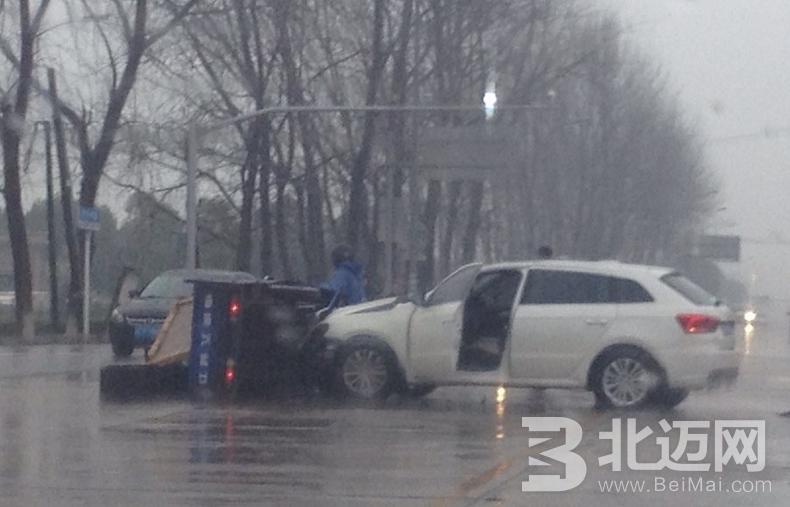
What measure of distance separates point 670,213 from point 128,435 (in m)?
32.0

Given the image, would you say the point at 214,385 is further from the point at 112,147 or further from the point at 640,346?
the point at 112,147

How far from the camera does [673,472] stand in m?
11.7

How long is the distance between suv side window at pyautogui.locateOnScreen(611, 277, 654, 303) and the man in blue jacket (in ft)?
12.0

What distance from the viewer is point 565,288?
57.1 ft

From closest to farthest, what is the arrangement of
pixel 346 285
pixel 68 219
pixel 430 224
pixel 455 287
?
pixel 455 287, pixel 346 285, pixel 430 224, pixel 68 219

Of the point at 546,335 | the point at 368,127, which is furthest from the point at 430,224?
the point at 546,335

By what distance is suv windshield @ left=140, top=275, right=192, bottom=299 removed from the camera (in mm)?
29562

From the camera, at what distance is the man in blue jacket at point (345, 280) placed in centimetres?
1952

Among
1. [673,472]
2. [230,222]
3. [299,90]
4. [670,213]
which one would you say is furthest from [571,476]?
[230,222]

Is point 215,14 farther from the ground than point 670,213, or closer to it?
farther from the ground

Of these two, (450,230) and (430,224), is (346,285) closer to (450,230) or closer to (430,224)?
(430,224)
